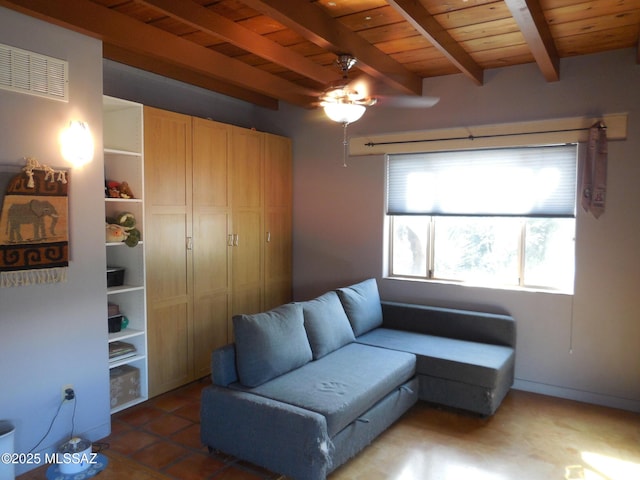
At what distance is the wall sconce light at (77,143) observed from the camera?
2.77 meters

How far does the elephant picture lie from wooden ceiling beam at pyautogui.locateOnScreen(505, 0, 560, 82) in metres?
2.72

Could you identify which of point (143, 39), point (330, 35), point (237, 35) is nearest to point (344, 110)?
point (330, 35)

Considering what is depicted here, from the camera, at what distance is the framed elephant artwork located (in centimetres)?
250

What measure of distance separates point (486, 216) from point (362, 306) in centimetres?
132

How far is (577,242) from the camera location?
3676mm

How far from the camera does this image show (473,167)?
4.04 meters

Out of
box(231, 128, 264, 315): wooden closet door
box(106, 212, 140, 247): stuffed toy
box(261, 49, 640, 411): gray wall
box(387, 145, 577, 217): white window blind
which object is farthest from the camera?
box(231, 128, 264, 315): wooden closet door

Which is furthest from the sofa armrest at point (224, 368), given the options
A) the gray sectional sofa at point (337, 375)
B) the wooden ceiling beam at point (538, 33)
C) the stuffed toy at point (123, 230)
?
the wooden ceiling beam at point (538, 33)

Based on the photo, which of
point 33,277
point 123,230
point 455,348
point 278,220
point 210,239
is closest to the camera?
point 33,277

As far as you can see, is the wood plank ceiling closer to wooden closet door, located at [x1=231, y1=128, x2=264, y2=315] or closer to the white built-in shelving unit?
the white built-in shelving unit

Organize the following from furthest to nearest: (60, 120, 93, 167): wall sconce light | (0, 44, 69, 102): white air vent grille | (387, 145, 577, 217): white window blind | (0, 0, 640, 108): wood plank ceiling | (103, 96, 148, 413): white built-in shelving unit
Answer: (387, 145, 577, 217): white window blind
(103, 96, 148, 413): white built-in shelving unit
(60, 120, 93, 167): wall sconce light
(0, 0, 640, 108): wood plank ceiling
(0, 44, 69, 102): white air vent grille

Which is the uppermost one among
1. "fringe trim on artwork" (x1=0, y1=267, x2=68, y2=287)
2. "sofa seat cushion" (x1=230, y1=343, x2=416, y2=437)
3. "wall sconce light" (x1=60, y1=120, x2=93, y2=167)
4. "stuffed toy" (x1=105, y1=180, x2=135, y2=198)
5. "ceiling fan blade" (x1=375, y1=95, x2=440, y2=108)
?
"ceiling fan blade" (x1=375, y1=95, x2=440, y2=108)

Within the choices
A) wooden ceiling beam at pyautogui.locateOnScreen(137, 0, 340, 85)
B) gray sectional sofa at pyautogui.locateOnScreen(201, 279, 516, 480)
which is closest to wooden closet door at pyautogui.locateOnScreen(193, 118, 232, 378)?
wooden ceiling beam at pyautogui.locateOnScreen(137, 0, 340, 85)

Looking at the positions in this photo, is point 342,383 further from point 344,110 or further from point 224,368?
point 344,110
